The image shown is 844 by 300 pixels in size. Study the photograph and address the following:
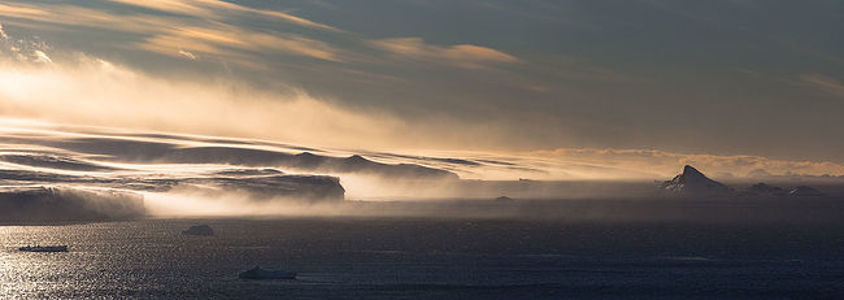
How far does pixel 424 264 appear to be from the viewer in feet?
441

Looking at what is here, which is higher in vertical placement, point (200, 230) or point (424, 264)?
point (200, 230)

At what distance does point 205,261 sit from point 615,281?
5803cm

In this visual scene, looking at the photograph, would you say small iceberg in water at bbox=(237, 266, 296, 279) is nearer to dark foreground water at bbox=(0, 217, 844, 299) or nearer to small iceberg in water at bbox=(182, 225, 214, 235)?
dark foreground water at bbox=(0, 217, 844, 299)

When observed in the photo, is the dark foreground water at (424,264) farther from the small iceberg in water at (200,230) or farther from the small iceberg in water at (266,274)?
the small iceberg in water at (200,230)

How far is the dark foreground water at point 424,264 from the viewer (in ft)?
364

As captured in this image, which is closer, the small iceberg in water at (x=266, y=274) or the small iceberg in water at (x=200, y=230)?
the small iceberg in water at (x=266, y=274)

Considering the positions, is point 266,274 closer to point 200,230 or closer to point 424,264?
point 424,264

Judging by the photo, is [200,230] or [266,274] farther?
[200,230]

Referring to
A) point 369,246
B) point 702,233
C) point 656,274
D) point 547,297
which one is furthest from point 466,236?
point 547,297

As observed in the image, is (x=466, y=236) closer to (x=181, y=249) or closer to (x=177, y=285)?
(x=181, y=249)

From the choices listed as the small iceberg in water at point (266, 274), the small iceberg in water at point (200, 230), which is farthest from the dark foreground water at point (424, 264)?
the small iceberg in water at point (200, 230)

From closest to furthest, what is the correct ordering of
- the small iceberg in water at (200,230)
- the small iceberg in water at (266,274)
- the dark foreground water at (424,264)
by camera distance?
the dark foreground water at (424,264)
the small iceberg in water at (266,274)
the small iceberg in water at (200,230)

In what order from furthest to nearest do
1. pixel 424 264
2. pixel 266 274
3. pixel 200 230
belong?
pixel 200 230 → pixel 424 264 → pixel 266 274

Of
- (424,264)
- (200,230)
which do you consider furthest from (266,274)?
(200,230)
